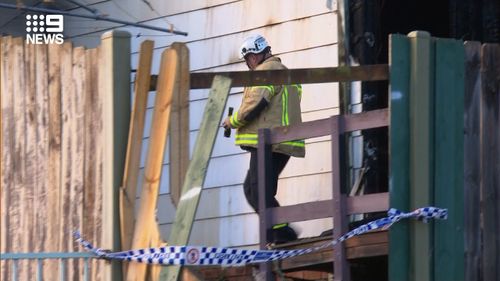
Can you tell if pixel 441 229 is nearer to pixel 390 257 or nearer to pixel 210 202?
pixel 390 257

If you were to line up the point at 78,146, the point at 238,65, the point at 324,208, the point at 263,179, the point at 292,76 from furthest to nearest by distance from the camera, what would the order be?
1. the point at 238,65
2. the point at 263,179
3. the point at 324,208
4. the point at 292,76
5. the point at 78,146

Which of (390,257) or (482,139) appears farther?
(482,139)

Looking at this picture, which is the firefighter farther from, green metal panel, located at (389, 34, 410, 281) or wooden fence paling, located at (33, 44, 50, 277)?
wooden fence paling, located at (33, 44, 50, 277)

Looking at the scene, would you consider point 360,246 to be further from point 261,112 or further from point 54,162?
point 54,162

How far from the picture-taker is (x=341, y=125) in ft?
23.9

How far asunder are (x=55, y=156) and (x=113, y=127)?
35cm

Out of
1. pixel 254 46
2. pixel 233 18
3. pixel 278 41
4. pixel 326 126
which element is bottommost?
pixel 326 126

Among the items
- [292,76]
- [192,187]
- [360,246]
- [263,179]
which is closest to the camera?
[192,187]

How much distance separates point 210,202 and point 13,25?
3.17 metres

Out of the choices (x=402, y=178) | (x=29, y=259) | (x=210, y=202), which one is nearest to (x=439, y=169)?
(x=402, y=178)

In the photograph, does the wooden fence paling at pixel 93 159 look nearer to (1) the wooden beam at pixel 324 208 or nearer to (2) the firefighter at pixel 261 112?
(1) the wooden beam at pixel 324 208

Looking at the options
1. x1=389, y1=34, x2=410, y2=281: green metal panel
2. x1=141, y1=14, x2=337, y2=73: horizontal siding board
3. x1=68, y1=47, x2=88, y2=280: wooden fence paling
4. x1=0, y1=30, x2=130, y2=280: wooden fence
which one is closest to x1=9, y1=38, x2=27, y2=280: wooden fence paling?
x1=0, y1=30, x2=130, y2=280: wooden fence

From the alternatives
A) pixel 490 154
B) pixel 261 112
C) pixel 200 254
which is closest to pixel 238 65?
pixel 261 112

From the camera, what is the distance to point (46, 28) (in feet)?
38.5
